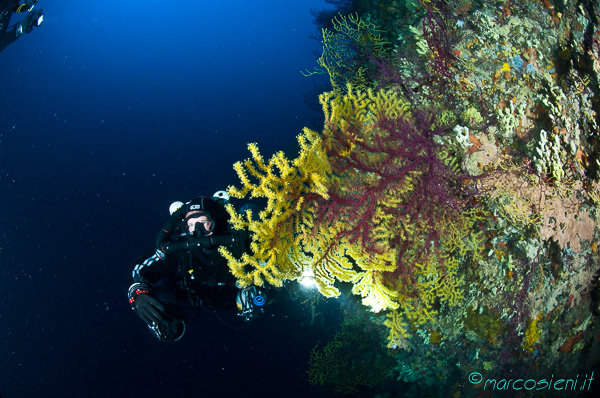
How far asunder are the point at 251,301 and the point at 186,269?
1.08 m

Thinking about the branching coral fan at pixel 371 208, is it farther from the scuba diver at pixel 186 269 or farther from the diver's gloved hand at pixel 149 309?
the diver's gloved hand at pixel 149 309

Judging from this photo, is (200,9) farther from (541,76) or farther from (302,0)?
(541,76)

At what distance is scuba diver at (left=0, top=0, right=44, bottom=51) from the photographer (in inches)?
311

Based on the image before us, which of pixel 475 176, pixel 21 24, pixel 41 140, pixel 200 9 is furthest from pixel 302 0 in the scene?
pixel 475 176

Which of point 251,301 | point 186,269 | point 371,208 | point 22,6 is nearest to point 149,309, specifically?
point 186,269

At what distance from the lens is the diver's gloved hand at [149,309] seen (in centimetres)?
323

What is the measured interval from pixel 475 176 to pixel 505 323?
7.38ft

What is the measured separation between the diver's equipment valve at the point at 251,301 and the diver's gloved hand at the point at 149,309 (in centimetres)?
96

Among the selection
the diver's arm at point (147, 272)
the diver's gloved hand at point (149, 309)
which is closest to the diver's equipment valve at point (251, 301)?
the diver's gloved hand at point (149, 309)

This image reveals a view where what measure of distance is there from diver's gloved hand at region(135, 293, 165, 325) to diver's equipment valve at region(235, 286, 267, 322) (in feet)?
3.16

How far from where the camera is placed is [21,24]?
802cm

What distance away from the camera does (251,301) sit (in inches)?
144

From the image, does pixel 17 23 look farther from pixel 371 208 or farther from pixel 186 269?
pixel 371 208

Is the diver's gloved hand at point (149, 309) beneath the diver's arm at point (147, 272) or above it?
beneath
